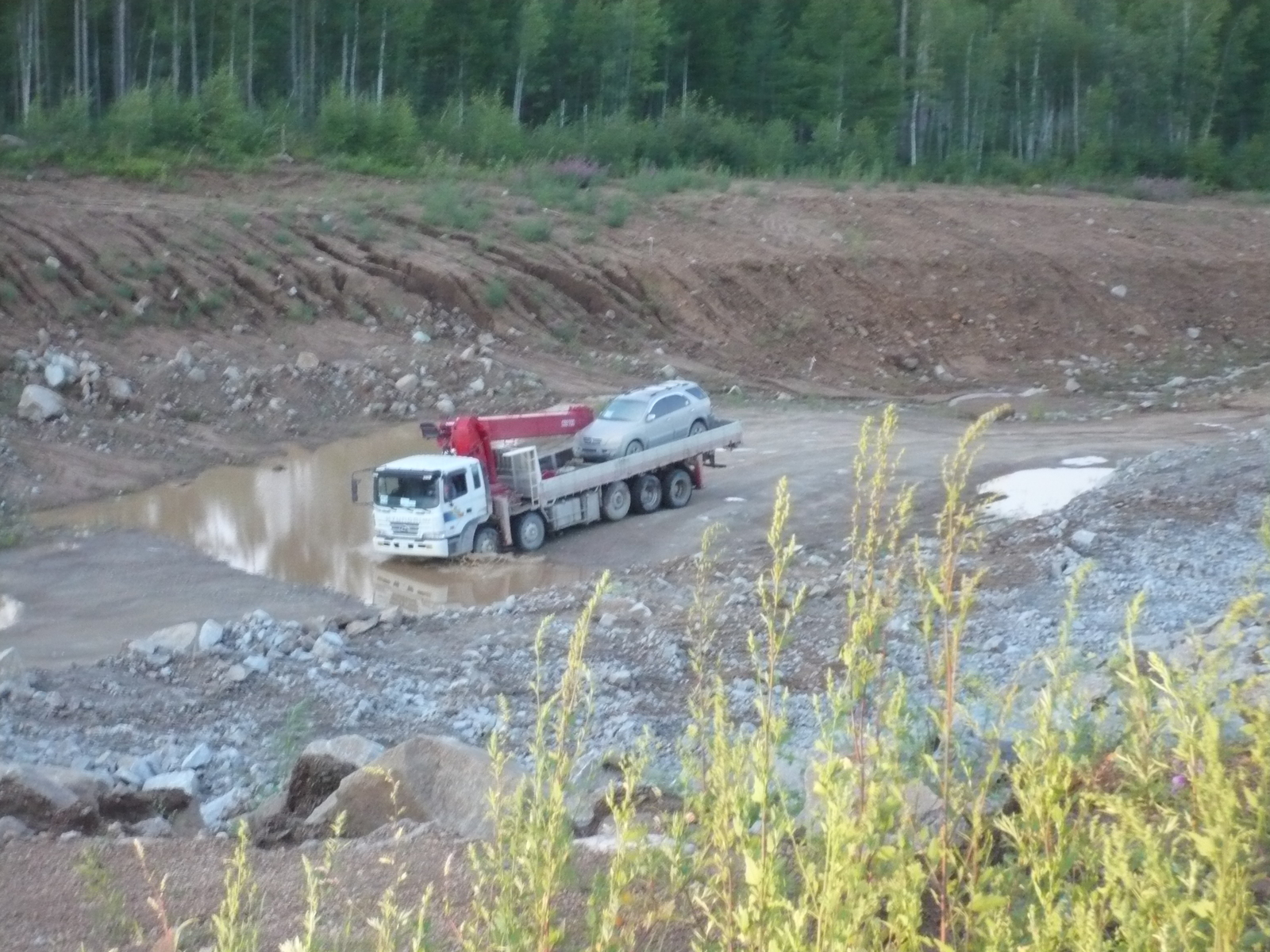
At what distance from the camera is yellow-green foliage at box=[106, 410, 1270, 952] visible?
→ 3.48 meters

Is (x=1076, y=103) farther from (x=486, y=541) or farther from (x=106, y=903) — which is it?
(x=106, y=903)

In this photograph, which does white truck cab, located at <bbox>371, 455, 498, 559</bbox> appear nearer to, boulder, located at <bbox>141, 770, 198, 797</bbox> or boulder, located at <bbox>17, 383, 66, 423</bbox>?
boulder, located at <bbox>17, 383, 66, 423</bbox>

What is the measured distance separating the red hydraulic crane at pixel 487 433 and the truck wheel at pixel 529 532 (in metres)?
0.53

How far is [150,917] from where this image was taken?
17.3 feet

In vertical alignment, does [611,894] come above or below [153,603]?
above

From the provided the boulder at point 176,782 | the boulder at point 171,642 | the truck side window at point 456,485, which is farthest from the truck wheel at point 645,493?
the boulder at point 176,782

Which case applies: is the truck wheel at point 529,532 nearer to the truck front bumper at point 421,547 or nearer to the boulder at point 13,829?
the truck front bumper at point 421,547

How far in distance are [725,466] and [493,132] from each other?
27419 mm

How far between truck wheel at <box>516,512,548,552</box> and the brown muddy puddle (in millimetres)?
321

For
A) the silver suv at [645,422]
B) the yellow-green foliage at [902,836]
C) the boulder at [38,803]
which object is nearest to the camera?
the yellow-green foliage at [902,836]

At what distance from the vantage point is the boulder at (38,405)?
27453 mm

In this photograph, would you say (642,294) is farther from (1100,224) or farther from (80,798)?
(80,798)

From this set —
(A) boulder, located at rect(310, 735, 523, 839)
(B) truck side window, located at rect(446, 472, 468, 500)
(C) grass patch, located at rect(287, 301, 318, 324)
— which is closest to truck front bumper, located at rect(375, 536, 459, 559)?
(B) truck side window, located at rect(446, 472, 468, 500)

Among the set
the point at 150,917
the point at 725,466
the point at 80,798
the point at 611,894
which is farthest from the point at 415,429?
the point at 611,894
